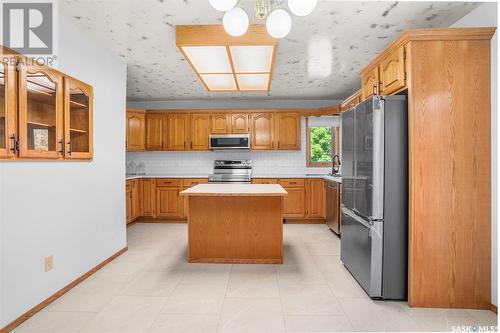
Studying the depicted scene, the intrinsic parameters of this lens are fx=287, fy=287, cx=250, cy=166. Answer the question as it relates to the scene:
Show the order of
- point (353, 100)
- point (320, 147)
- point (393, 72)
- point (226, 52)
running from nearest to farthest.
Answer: point (393, 72) < point (226, 52) < point (353, 100) < point (320, 147)

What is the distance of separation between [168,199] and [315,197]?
9.57 ft

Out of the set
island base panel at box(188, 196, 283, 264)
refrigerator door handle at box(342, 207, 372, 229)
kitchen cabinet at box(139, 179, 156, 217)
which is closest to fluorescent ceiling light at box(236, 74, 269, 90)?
island base panel at box(188, 196, 283, 264)

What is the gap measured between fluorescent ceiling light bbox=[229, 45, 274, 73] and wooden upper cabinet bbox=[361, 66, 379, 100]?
3.61 feet

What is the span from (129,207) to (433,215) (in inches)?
186

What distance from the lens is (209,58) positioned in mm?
3020

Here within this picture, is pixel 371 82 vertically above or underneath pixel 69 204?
above

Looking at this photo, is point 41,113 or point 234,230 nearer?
point 41,113

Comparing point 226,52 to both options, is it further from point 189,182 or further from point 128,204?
point 128,204

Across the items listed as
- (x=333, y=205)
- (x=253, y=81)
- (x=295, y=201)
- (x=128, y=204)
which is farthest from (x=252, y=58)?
(x=128, y=204)

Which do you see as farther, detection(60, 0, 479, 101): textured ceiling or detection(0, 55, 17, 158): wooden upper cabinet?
detection(60, 0, 479, 101): textured ceiling

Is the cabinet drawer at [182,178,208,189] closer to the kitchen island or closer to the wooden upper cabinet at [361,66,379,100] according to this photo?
the kitchen island

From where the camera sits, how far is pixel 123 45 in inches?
131

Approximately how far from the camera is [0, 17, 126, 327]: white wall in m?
2.09

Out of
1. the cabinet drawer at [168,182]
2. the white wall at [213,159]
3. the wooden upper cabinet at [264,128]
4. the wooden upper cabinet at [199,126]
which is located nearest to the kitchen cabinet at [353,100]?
the white wall at [213,159]
